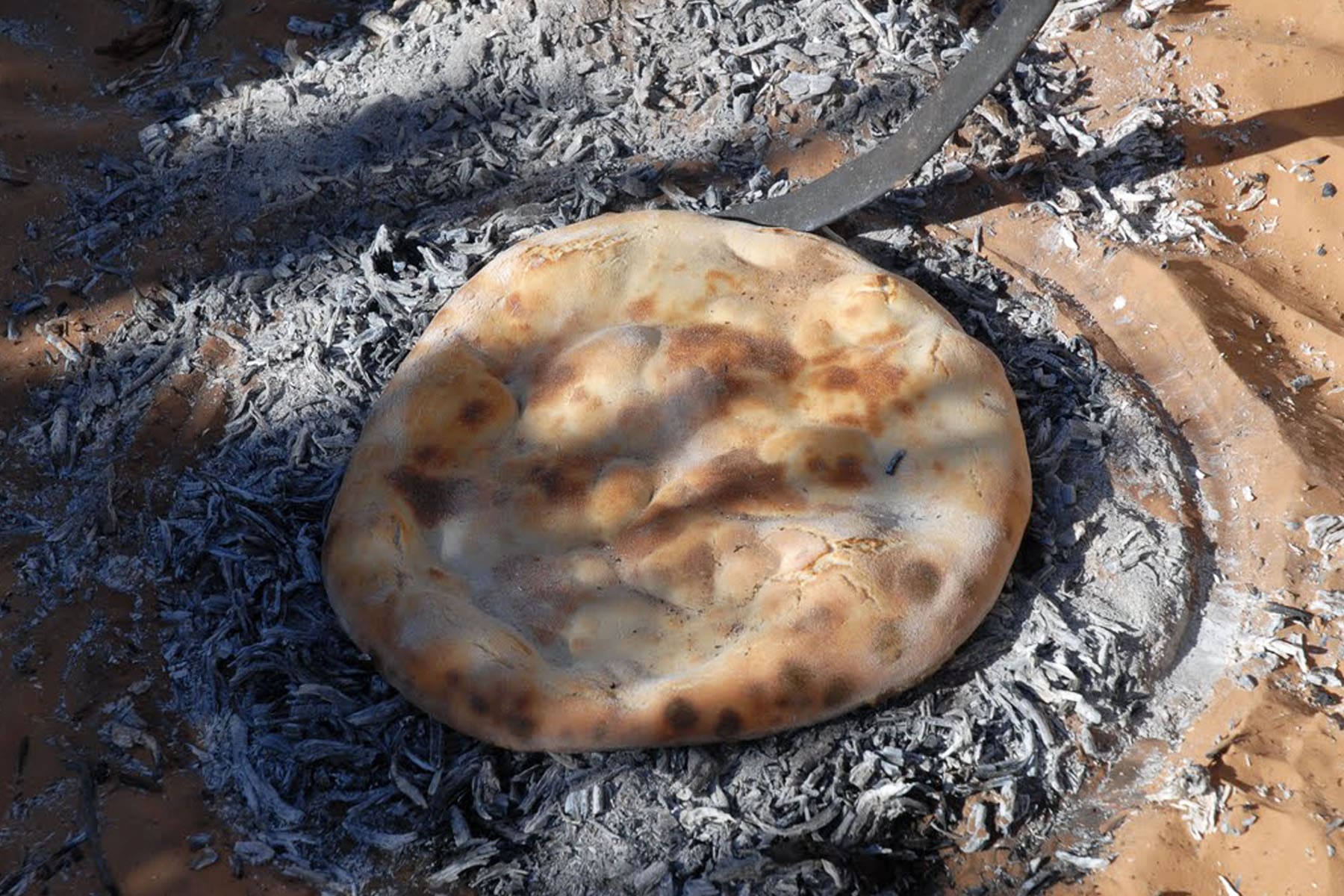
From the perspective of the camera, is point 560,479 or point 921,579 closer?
point 921,579

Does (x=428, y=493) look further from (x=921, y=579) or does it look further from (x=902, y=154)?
(x=902, y=154)

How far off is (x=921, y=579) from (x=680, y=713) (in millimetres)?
573

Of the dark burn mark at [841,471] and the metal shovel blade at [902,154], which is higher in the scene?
the metal shovel blade at [902,154]

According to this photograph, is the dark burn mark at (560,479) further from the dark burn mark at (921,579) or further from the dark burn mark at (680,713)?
the dark burn mark at (921,579)

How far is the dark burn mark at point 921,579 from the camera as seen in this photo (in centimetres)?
237

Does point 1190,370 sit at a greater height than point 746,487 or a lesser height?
lesser

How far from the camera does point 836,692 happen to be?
231cm

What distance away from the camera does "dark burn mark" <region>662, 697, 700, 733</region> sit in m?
2.28

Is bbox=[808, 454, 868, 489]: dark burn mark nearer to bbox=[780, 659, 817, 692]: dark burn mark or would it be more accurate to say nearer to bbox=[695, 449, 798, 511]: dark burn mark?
bbox=[695, 449, 798, 511]: dark burn mark

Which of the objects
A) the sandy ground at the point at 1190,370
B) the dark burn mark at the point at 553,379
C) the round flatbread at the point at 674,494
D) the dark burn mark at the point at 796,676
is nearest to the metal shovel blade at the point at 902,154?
the sandy ground at the point at 1190,370

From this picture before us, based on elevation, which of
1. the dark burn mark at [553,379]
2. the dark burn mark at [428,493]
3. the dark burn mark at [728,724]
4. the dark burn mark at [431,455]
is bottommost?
the dark burn mark at [728,724]

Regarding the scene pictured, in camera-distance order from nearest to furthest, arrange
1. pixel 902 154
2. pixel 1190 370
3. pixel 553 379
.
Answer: pixel 553 379 < pixel 1190 370 < pixel 902 154

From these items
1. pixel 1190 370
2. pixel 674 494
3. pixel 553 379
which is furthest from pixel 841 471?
pixel 1190 370

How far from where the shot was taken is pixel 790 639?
231 cm
